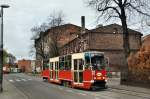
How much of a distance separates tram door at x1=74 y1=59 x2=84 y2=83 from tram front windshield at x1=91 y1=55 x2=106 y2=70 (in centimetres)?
111

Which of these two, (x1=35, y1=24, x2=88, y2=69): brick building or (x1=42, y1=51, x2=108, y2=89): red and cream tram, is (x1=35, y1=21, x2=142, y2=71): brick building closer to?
(x1=35, y1=24, x2=88, y2=69): brick building

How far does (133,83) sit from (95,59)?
4.36 metres

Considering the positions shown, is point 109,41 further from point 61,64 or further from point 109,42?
point 61,64

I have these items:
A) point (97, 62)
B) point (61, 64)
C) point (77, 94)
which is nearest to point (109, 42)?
point (61, 64)

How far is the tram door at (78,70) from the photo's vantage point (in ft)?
115

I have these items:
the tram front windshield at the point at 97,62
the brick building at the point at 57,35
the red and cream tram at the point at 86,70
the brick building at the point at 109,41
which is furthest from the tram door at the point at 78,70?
the brick building at the point at 57,35

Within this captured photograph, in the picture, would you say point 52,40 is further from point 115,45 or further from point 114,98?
point 114,98

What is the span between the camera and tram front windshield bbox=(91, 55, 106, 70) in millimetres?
34000

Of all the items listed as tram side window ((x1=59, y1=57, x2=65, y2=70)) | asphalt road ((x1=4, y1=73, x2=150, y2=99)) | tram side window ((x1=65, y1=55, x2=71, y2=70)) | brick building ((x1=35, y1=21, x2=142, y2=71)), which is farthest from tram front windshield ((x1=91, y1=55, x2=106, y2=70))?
brick building ((x1=35, y1=21, x2=142, y2=71))

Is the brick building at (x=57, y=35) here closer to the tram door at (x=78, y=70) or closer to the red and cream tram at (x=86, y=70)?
the red and cream tram at (x=86, y=70)

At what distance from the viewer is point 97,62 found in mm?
34219

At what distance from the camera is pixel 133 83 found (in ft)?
118

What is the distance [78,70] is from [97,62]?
91.0 inches

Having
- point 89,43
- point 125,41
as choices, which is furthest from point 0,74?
point 89,43
